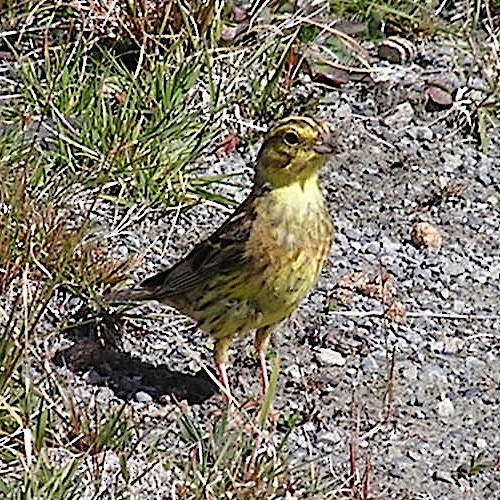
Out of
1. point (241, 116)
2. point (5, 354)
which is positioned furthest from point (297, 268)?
point (241, 116)

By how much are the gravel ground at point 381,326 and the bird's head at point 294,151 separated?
0.68 meters

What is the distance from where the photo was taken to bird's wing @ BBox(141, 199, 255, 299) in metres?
5.33

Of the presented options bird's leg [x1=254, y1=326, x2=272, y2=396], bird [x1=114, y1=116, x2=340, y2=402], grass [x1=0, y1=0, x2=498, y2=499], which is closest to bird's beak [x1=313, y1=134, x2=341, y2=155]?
bird [x1=114, y1=116, x2=340, y2=402]

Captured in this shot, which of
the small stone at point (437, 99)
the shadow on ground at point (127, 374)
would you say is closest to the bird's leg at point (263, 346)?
the shadow on ground at point (127, 374)

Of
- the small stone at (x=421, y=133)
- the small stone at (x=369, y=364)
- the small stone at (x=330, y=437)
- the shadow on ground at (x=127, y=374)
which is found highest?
the small stone at (x=421, y=133)

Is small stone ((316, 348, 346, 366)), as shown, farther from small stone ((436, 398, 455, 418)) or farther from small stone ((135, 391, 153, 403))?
small stone ((135, 391, 153, 403))

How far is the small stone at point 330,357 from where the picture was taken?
5.76m

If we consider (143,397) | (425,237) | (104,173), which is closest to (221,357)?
(143,397)

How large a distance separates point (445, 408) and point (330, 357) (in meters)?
0.47

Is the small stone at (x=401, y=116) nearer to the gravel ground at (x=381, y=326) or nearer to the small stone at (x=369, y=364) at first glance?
the gravel ground at (x=381, y=326)

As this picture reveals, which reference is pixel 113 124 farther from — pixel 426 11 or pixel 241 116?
pixel 426 11

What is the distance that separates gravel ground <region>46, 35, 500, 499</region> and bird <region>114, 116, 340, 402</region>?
11.7 inches

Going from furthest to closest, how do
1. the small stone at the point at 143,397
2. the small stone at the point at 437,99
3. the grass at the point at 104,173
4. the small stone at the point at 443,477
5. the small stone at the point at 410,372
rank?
the small stone at the point at 437,99
the small stone at the point at 410,372
the small stone at the point at 143,397
the small stone at the point at 443,477
the grass at the point at 104,173

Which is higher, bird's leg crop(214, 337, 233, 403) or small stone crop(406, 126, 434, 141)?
bird's leg crop(214, 337, 233, 403)
